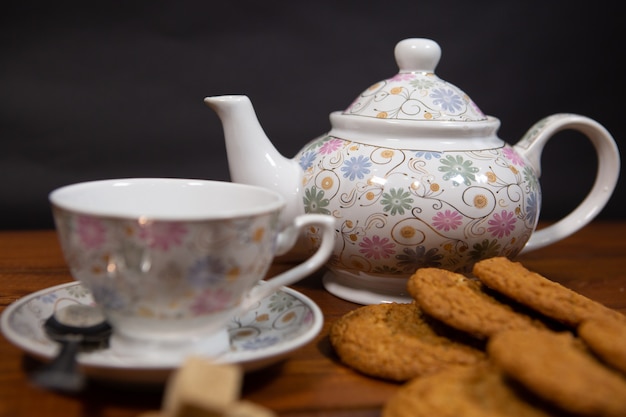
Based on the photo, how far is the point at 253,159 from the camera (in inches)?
38.8

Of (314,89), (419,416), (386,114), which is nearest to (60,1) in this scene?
(314,89)

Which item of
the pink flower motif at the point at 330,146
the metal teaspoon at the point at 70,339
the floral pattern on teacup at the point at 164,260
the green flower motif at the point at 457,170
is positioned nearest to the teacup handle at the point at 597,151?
the green flower motif at the point at 457,170

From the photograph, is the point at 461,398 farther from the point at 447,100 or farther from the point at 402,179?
the point at 447,100

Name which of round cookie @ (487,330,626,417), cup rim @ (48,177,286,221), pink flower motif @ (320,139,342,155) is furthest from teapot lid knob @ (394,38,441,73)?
round cookie @ (487,330,626,417)

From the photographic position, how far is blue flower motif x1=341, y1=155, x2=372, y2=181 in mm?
943

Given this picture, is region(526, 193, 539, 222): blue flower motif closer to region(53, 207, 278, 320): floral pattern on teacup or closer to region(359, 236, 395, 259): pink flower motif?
region(359, 236, 395, 259): pink flower motif

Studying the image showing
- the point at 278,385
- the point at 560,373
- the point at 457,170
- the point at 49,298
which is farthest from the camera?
the point at 457,170

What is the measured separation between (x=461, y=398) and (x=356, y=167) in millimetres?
394

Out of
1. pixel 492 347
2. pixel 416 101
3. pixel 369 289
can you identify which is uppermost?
pixel 416 101

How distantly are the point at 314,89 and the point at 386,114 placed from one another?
2.55 feet

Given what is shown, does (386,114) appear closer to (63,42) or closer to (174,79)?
(174,79)

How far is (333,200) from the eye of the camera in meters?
0.95

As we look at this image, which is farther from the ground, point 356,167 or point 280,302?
point 356,167

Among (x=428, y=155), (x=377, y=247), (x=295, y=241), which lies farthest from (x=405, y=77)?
(x=295, y=241)
